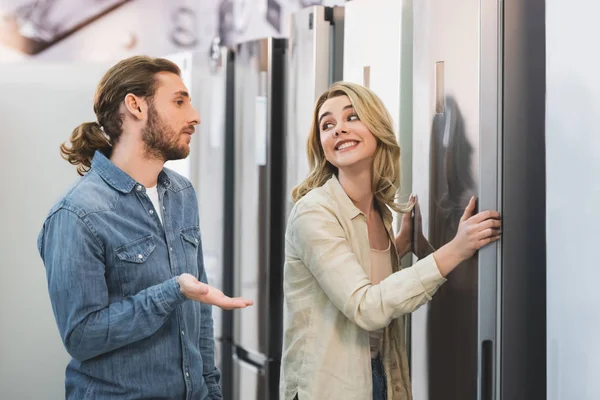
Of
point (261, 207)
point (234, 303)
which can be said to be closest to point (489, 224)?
point (234, 303)

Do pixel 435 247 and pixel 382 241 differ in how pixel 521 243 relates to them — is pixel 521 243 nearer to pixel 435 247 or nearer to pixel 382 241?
pixel 435 247

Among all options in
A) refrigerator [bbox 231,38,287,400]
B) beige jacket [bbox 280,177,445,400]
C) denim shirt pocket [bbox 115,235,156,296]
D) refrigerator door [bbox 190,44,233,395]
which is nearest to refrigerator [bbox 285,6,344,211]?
refrigerator [bbox 231,38,287,400]

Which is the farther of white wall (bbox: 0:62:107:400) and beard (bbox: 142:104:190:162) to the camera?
white wall (bbox: 0:62:107:400)

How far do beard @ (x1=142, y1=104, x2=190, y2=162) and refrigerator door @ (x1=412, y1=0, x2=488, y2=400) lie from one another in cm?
58

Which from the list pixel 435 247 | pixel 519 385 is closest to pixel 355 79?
pixel 435 247

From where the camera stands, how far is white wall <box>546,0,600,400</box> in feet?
4.62

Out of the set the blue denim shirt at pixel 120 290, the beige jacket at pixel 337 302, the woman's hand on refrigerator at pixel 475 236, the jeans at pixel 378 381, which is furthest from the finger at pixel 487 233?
the blue denim shirt at pixel 120 290

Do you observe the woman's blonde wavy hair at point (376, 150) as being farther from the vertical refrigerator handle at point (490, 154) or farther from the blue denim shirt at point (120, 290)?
the blue denim shirt at point (120, 290)

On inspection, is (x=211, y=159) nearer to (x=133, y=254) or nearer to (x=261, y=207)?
(x=261, y=207)

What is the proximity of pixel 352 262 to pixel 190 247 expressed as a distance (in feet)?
1.20

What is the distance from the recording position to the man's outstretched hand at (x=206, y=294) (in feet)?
4.24

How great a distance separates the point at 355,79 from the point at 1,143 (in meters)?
1.63

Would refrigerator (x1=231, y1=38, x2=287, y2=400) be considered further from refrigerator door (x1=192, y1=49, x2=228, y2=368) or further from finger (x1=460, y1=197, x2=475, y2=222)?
finger (x1=460, y1=197, x2=475, y2=222)

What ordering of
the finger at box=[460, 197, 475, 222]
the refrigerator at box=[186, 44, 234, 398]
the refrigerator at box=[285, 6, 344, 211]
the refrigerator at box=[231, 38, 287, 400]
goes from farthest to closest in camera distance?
the refrigerator at box=[186, 44, 234, 398], the refrigerator at box=[231, 38, 287, 400], the refrigerator at box=[285, 6, 344, 211], the finger at box=[460, 197, 475, 222]
